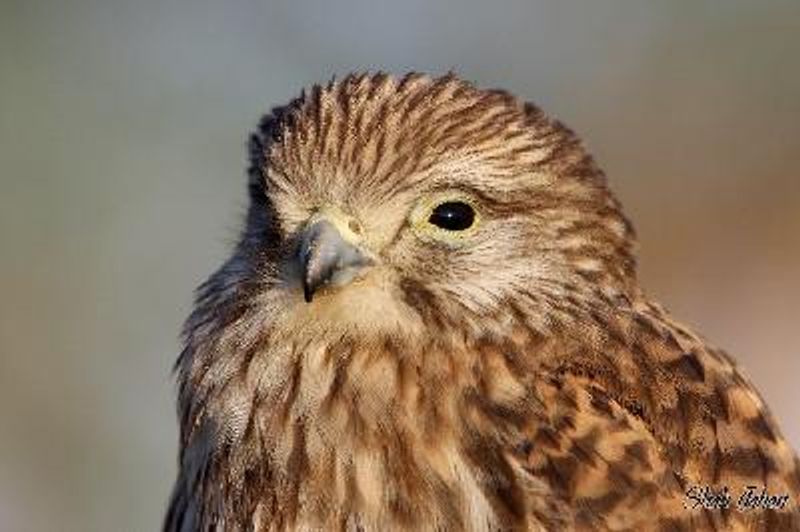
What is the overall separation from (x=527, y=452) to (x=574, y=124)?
769 centimetres

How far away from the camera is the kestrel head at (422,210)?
19.2 ft

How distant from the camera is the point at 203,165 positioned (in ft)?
43.9

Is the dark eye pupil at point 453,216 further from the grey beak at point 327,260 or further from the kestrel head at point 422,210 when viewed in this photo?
the grey beak at point 327,260

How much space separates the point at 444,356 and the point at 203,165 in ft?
25.1

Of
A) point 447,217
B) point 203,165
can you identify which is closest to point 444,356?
point 447,217

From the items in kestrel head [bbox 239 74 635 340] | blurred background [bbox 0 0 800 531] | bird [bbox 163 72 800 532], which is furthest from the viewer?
blurred background [bbox 0 0 800 531]

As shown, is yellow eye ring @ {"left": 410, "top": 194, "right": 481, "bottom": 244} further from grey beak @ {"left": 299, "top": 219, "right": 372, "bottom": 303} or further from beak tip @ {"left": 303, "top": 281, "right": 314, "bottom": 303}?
beak tip @ {"left": 303, "top": 281, "right": 314, "bottom": 303}

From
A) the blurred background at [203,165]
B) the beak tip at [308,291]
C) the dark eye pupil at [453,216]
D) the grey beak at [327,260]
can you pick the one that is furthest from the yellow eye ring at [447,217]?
the blurred background at [203,165]

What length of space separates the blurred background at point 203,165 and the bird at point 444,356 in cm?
385

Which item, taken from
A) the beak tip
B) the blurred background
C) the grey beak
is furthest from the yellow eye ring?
the blurred background

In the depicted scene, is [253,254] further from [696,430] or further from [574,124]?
[574,124]

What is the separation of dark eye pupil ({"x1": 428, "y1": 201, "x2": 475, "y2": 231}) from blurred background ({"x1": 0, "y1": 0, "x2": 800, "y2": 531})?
13.0 feet

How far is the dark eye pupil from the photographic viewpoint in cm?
592

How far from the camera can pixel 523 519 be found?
5582 millimetres
